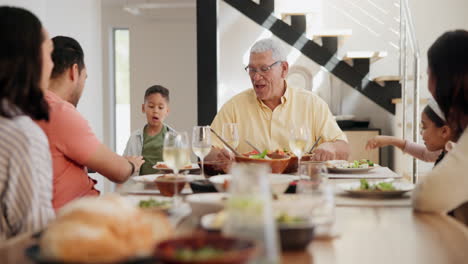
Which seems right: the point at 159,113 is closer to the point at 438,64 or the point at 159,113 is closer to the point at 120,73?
the point at 438,64

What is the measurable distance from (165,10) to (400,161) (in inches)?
156

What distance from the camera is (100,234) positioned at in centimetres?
80

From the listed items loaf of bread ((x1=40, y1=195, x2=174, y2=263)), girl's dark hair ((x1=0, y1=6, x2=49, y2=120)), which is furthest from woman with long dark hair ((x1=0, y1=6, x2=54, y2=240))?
loaf of bread ((x1=40, y1=195, x2=174, y2=263))

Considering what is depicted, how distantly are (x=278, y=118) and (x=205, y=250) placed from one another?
7.76 ft

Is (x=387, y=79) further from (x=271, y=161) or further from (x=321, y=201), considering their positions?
(x=321, y=201)

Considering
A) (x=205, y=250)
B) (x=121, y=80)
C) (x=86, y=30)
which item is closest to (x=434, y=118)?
(x=205, y=250)

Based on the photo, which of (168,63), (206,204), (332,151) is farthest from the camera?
(168,63)

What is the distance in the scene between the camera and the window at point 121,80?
27.6 feet

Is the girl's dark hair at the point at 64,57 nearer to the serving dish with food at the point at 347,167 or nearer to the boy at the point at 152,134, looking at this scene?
the serving dish with food at the point at 347,167

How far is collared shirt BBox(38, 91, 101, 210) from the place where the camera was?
5.92 ft

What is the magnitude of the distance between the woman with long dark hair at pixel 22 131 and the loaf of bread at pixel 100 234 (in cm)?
Result: 48

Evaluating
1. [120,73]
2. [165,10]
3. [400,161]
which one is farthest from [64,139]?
[120,73]

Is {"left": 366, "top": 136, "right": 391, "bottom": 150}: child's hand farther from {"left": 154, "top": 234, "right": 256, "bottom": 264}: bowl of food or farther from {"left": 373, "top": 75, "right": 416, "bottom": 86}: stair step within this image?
{"left": 373, "top": 75, "right": 416, "bottom": 86}: stair step

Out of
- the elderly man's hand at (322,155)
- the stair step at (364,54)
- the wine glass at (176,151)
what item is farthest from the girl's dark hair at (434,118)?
the stair step at (364,54)
